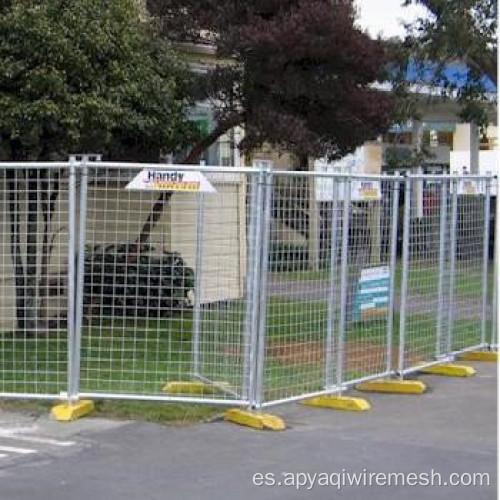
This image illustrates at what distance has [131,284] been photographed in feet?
29.5

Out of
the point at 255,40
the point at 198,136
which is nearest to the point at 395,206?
the point at 255,40

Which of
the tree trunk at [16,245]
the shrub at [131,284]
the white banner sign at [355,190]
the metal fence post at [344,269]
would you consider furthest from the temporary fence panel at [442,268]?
the tree trunk at [16,245]

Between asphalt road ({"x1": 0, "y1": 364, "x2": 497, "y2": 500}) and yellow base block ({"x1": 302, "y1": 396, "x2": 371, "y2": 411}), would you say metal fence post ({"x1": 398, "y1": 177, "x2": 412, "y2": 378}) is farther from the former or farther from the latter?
yellow base block ({"x1": 302, "y1": 396, "x2": 371, "y2": 411})

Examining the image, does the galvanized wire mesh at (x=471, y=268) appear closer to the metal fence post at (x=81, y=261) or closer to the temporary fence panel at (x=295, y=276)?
the temporary fence panel at (x=295, y=276)

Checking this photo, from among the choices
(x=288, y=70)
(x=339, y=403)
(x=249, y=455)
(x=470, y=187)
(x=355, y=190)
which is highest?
(x=288, y=70)

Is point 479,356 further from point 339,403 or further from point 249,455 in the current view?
point 249,455

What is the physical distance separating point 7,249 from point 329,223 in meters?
4.96

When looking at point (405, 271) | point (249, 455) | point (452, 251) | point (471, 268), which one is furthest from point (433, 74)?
point (249, 455)

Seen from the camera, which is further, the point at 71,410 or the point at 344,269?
the point at 344,269

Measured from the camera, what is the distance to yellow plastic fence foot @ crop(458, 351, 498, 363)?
10.6m

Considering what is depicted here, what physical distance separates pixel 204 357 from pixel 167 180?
180 cm

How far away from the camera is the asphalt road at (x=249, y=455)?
5.89 metres

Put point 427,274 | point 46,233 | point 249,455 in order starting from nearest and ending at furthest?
1. point 249,455
2. point 427,274
3. point 46,233

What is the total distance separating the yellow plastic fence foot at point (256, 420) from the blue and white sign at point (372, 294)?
1510 mm
